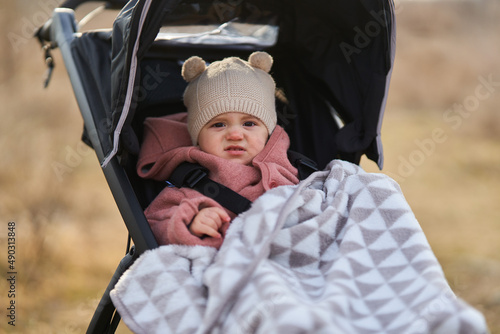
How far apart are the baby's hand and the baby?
0.20 ft

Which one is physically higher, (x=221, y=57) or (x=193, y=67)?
(x=193, y=67)

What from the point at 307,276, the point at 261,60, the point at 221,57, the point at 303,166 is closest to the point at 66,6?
the point at 221,57

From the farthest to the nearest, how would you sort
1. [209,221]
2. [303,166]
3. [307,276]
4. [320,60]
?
1. [320,60]
2. [303,166]
3. [209,221]
4. [307,276]

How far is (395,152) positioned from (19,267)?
3321mm

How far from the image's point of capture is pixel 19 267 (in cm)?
315

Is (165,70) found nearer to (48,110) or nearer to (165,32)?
(165,32)

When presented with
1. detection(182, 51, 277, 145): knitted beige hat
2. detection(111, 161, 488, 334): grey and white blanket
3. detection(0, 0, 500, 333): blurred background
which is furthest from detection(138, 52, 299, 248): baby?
detection(0, 0, 500, 333): blurred background

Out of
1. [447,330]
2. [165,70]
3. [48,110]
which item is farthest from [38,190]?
[447,330]

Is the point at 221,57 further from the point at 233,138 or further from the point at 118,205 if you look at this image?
the point at 118,205

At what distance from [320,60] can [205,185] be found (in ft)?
2.69

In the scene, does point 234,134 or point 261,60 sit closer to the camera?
point 234,134

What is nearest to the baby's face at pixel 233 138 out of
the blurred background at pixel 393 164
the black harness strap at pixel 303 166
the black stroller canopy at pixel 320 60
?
the black harness strap at pixel 303 166

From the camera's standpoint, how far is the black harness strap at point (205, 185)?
1.59 m

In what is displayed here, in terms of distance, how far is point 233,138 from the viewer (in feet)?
5.71
